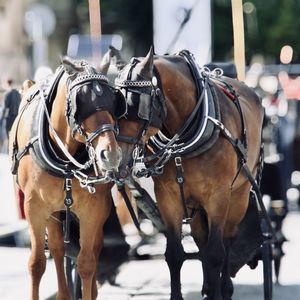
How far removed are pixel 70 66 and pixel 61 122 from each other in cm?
44

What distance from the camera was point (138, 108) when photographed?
689 cm

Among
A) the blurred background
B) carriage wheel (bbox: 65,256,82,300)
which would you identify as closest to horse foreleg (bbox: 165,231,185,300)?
carriage wheel (bbox: 65,256,82,300)

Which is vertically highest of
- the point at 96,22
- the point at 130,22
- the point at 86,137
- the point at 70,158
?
the point at 96,22

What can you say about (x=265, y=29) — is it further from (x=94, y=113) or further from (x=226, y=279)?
(x=94, y=113)

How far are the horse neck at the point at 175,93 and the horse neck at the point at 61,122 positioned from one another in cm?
67

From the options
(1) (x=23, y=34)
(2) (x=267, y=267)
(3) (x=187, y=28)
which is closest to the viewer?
(2) (x=267, y=267)

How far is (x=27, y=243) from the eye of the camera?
11.6m

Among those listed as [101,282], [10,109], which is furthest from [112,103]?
[10,109]

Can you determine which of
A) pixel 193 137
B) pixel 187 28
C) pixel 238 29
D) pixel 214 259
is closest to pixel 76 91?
pixel 193 137

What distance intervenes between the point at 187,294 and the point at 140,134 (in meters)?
2.90

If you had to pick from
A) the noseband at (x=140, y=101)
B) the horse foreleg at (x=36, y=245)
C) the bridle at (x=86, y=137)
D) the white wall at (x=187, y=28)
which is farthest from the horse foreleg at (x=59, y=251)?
the white wall at (x=187, y=28)

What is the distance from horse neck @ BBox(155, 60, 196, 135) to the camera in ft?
23.9

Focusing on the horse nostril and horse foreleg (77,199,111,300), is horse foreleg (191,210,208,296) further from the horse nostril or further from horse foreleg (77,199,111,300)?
the horse nostril

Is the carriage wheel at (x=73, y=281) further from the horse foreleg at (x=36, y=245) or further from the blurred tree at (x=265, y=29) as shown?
the blurred tree at (x=265, y=29)
